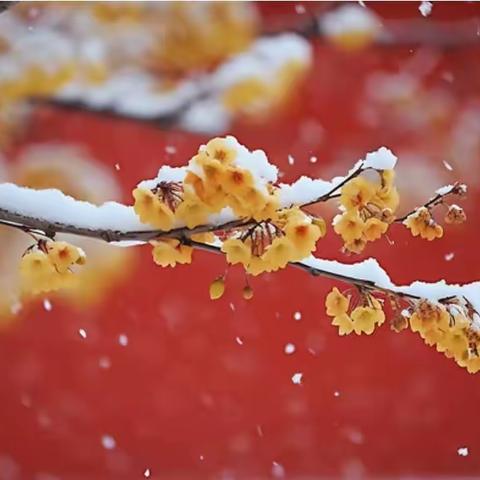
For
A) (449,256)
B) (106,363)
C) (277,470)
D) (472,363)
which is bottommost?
(472,363)

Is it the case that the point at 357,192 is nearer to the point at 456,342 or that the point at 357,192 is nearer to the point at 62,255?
the point at 456,342

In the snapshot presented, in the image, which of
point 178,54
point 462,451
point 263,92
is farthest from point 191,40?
point 462,451

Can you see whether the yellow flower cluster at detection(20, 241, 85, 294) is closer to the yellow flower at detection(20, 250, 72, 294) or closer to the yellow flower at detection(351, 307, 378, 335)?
the yellow flower at detection(20, 250, 72, 294)

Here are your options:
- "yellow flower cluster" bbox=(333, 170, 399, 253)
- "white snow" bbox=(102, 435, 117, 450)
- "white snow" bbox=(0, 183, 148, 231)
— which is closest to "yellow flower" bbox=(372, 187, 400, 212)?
"yellow flower cluster" bbox=(333, 170, 399, 253)

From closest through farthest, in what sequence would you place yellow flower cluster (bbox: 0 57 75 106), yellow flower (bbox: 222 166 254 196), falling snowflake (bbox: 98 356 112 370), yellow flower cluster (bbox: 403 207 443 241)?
yellow flower (bbox: 222 166 254 196) → yellow flower cluster (bbox: 403 207 443 241) → yellow flower cluster (bbox: 0 57 75 106) → falling snowflake (bbox: 98 356 112 370)

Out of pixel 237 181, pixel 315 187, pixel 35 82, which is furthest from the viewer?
pixel 35 82

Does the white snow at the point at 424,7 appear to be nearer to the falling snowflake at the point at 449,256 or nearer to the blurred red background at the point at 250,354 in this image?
the blurred red background at the point at 250,354
